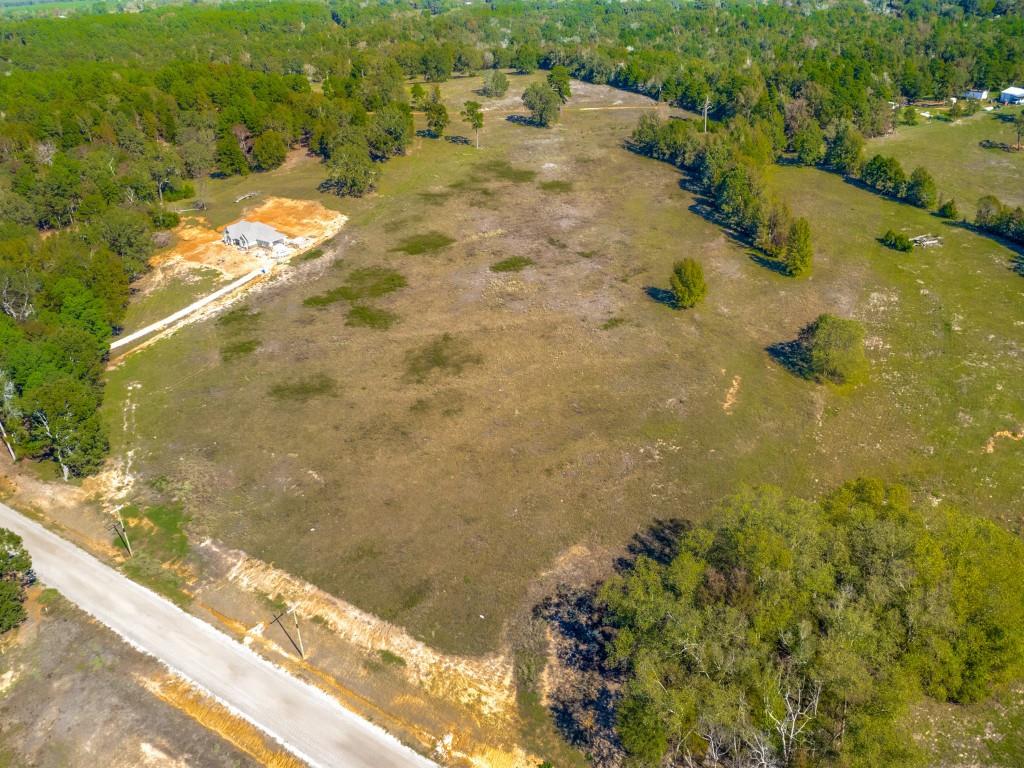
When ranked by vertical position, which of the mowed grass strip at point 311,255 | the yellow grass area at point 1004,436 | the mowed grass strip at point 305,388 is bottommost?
the mowed grass strip at point 305,388

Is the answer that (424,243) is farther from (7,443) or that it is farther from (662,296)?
(7,443)

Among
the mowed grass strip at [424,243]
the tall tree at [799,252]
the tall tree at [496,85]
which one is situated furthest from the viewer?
the tall tree at [496,85]

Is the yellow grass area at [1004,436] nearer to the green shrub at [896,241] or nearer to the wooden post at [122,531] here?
the green shrub at [896,241]

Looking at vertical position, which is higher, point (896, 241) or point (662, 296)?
point (896, 241)

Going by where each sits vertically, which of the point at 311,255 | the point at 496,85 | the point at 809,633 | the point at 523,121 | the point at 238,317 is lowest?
the point at 238,317

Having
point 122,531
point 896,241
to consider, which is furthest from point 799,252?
point 122,531

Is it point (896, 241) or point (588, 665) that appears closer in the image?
point (588, 665)

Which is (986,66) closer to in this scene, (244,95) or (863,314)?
(863,314)

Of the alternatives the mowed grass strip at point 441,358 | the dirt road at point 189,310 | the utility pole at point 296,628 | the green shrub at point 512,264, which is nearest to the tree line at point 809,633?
the utility pole at point 296,628
